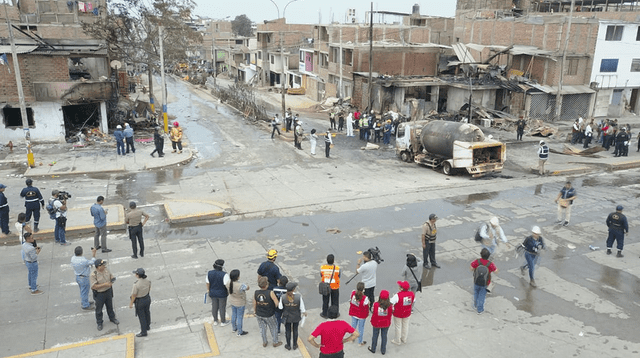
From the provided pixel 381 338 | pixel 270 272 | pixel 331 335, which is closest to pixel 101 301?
pixel 270 272

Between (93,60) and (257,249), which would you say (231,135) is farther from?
(257,249)

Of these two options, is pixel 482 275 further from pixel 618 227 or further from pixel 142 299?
pixel 142 299

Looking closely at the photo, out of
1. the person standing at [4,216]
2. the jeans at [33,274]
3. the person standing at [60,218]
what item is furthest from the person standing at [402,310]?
the person standing at [4,216]

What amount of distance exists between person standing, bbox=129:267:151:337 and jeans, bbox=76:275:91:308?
5.03 feet

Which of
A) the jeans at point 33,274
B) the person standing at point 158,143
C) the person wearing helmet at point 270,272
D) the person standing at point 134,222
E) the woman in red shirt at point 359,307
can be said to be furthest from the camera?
the person standing at point 158,143

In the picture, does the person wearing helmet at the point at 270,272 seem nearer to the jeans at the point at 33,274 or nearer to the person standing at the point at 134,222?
the person standing at the point at 134,222

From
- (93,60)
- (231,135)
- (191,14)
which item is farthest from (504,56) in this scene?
(93,60)

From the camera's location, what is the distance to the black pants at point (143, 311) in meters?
8.74

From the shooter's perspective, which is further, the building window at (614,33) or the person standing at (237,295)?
the building window at (614,33)

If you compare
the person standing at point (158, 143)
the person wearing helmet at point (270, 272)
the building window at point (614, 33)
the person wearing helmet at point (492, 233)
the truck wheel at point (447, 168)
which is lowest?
the truck wheel at point (447, 168)

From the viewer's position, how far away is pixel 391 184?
66.1 ft

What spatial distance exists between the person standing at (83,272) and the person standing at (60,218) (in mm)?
3102

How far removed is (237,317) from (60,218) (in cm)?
673

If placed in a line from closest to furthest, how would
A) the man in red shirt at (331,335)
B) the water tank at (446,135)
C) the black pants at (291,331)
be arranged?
the man in red shirt at (331,335), the black pants at (291,331), the water tank at (446,135)
